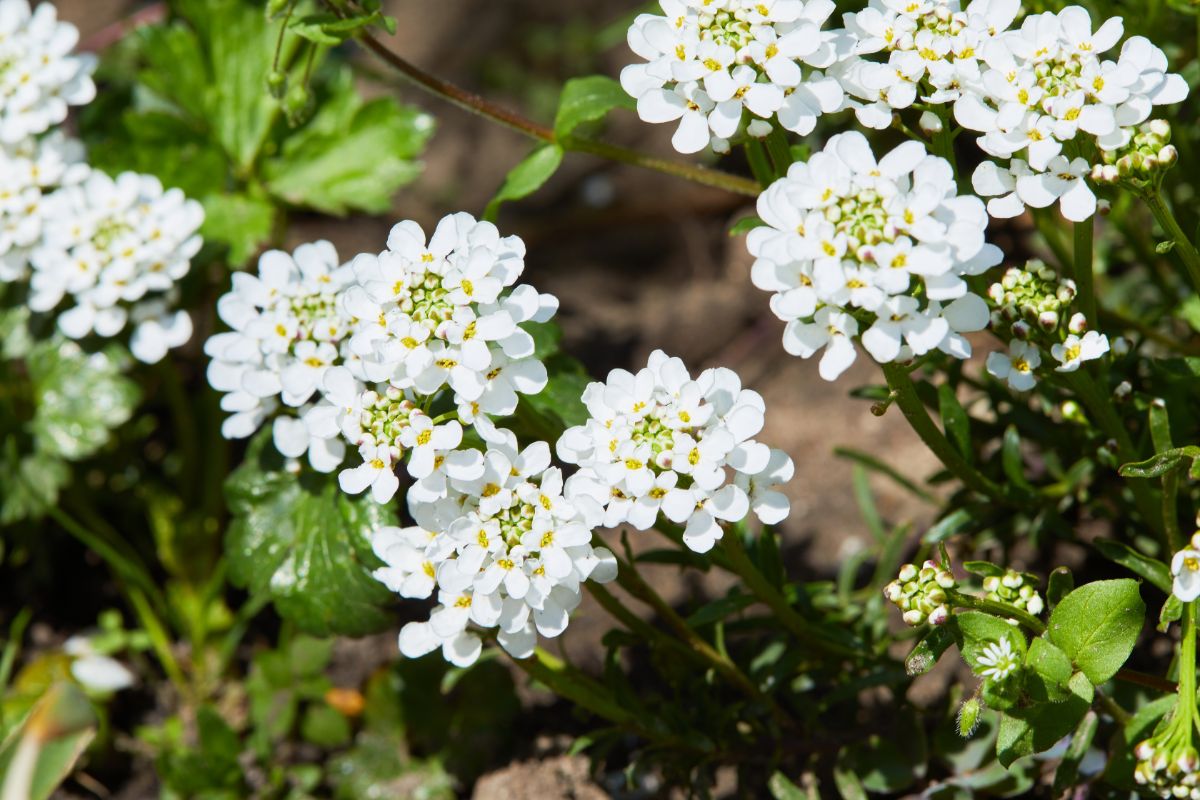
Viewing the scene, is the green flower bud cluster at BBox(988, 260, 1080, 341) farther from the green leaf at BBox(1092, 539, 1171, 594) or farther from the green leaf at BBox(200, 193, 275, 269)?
the green leaf at BBox(200, 193, 275, 269)

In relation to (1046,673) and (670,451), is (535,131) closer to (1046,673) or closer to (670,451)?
(670,451)

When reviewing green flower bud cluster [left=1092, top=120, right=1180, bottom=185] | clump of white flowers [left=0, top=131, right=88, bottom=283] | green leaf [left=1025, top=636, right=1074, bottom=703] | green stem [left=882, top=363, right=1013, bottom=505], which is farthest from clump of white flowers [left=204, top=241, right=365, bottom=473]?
green flower bud cluster [left=1092, top=120, right=1180, bottom=185]

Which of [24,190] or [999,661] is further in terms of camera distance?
[24,190]

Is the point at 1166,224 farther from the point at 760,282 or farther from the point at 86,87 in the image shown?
the point at 86,87

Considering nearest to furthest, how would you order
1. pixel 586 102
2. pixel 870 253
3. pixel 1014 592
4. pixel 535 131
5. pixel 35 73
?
pixel 870 253 < pixel 1014 592 < pixel 586 102 < pixel 535 131 < pixel 35 73

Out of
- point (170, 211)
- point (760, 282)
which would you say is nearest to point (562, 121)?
point (760, 282)

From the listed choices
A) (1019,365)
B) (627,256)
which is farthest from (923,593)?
(627,256)
